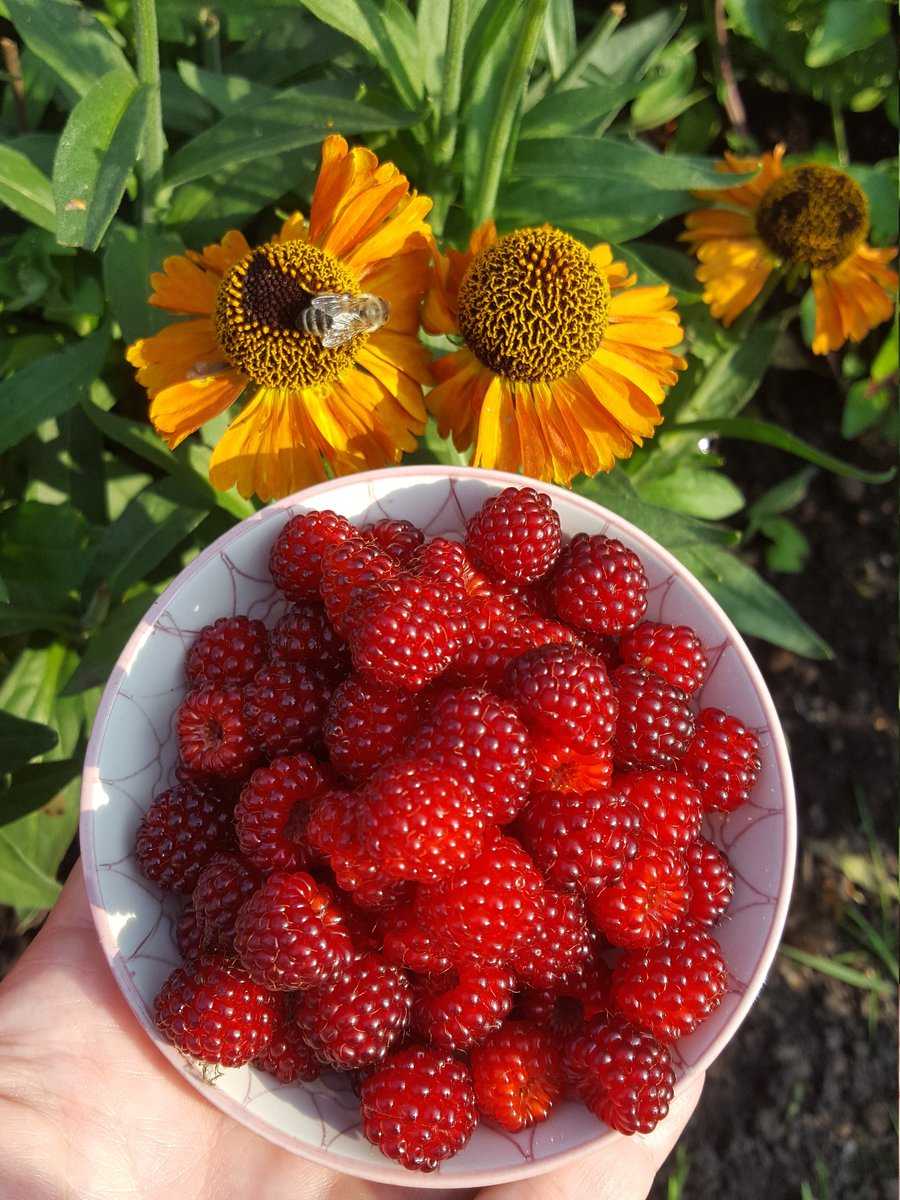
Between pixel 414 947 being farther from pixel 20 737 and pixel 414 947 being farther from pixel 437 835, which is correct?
pixel 20 737

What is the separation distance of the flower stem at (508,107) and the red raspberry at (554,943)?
1105 mm

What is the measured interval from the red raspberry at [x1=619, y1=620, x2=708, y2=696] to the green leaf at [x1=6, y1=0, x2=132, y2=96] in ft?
3.72

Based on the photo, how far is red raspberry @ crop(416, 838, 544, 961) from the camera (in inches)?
43.9

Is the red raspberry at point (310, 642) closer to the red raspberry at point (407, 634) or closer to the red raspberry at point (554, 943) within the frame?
the red raspberry at point (407, 634)

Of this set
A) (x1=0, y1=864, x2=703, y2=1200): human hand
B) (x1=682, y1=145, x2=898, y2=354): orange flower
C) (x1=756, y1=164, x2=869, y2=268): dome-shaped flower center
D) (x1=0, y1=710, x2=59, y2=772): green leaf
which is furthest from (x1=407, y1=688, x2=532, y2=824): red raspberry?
(x1=756, y1=164, x2=869, y2=268): dome-shaped flower center

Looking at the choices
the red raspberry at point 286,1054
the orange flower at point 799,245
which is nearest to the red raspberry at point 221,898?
the red raspberry at point 286,1054

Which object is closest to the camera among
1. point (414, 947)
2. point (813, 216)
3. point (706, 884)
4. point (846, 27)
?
point (414, 947)

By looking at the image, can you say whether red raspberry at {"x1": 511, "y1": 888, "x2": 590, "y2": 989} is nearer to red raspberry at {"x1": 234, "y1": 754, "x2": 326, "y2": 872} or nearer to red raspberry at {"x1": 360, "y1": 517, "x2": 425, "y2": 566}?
red raspberry at {"x1": 234, "y1": 754, "x2": 326, "y2": 872}

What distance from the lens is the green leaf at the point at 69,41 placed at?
156 centimetres

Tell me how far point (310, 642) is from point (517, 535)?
0.29m

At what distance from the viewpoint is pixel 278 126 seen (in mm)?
1598

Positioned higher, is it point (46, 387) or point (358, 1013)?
point (46, 387)

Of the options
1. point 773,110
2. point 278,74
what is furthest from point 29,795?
point 773,110

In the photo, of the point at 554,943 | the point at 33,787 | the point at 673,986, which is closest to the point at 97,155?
the point at 33,787
